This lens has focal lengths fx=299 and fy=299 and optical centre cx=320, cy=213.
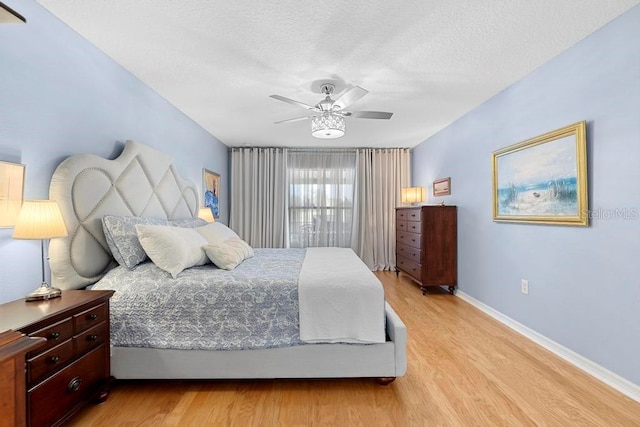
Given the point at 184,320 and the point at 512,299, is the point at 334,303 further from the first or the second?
the point at 512,299

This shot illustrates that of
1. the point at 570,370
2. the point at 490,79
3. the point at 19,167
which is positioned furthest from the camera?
the point at 490,79

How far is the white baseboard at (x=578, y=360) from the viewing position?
1835 millimetres

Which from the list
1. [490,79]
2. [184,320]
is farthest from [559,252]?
[184,320]

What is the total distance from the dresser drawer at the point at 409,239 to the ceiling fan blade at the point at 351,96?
7.25ft

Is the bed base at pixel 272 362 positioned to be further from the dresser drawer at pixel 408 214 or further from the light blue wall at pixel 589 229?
the dresser drawer at pixel 408 214

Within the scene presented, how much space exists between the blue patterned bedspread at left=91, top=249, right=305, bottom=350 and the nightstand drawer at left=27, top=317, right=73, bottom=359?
392 mm

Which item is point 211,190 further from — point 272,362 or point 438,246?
point 438,246

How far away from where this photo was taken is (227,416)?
5.51 ft

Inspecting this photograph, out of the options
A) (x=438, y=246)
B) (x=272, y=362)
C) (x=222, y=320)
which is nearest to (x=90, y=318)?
(x=222, y=320)

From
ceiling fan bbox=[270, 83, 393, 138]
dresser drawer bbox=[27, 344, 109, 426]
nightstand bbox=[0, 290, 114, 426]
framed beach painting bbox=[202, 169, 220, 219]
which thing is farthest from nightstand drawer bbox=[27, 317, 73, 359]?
framed beach painting bbox=[202, 169, 220, 219]

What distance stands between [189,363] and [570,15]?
10.7ft

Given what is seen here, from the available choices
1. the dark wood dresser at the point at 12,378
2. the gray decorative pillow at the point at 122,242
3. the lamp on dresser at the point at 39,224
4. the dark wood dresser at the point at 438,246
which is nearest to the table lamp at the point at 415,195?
the dark wood dresser at the point at 438,246

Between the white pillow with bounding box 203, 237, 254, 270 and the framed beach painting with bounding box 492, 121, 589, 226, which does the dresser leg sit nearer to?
the white pillow with bounding box 203, 237, 254, 270

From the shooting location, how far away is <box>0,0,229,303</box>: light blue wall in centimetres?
160
